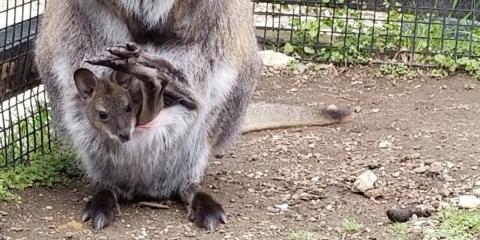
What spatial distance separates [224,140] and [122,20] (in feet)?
Result: 2.98

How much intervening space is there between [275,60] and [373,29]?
0.68 m

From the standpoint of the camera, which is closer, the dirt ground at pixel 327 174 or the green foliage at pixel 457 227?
the green foliage at pixel 457 227

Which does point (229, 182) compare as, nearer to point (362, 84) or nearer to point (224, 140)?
point (224, 140)

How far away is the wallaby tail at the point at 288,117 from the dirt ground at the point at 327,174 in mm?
40

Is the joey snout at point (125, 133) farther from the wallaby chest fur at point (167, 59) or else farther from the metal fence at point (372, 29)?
the metal fence at point (372, 29)

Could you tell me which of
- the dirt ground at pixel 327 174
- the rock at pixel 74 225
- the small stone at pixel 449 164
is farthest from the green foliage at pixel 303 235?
the small stone at pixel 449 164

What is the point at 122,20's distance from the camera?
4.48m

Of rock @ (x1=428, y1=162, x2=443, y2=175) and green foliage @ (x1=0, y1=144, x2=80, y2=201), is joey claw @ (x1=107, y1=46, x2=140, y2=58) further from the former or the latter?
rock @ (x1=428, y1=162, x2=443, y2=175)

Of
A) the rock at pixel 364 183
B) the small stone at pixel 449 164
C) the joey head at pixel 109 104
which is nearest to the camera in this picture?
the joey head at pixel 109 104

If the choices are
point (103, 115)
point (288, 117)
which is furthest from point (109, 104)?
point (288, 117)

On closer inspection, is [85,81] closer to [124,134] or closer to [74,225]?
[124,134]

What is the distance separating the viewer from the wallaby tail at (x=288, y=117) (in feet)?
19.4

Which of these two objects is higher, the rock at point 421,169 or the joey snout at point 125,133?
the joey snout at point 125,133

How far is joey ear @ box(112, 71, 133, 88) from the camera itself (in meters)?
4.43
